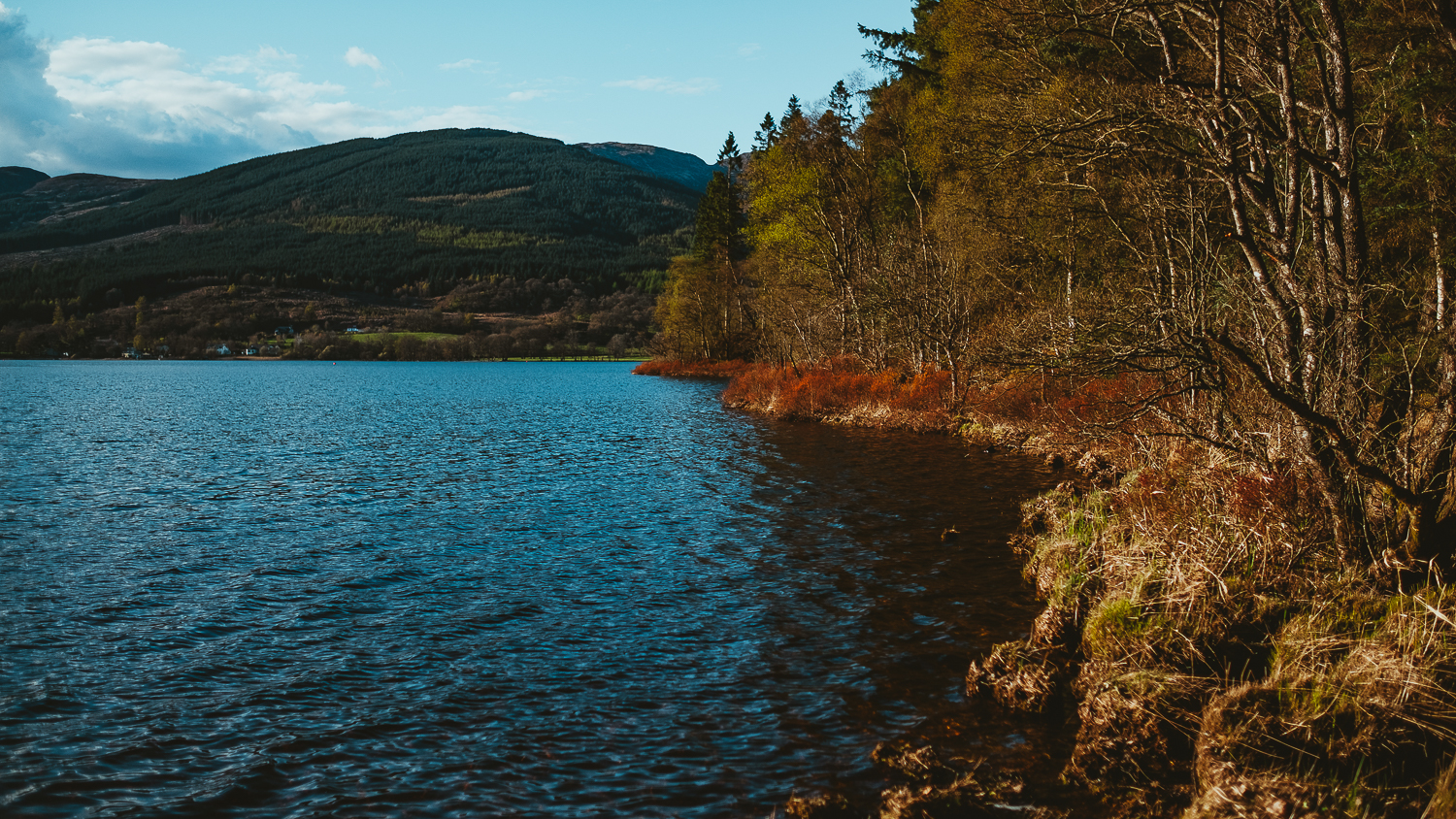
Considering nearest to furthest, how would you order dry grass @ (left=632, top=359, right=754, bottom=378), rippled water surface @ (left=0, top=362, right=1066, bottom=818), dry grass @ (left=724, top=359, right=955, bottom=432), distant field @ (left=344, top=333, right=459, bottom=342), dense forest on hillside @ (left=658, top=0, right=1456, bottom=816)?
dense forest on hillside @ (left=658, top=0, right=1456, bottom=816)
rippled water surface @ (left=0, top=362, right=1066, bottom=818)
dry grass @ (left=724, top=359, right=955, bottom=432)
dry grass @ (left=632, top=359, right=754, bottom=378)
distant field @ (left=344, top=333, right=459, bottom=342)

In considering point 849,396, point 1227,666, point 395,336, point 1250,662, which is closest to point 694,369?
point 849,396

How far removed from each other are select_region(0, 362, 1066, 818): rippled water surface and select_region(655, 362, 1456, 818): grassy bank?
2.87ft

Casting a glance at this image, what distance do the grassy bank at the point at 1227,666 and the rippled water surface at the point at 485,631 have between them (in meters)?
0.88

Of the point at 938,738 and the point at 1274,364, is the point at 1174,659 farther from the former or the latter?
the point at 1274,364

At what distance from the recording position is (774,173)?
4516cm

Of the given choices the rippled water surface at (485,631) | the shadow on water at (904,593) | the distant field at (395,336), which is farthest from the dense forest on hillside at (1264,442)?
the distant field at (395,336)

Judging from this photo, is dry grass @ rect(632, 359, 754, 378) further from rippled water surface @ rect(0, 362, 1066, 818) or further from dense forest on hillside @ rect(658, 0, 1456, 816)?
dense forest on hillside @ rect(658, 0, 1456, 816)

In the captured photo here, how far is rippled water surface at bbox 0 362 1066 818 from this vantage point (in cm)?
698

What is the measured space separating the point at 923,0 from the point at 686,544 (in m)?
40.2

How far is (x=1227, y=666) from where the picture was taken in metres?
7.71

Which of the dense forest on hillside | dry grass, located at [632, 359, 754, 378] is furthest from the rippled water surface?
Answer: dry grass, located at [632, 359, 754, 378]

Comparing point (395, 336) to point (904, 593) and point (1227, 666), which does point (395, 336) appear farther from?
point (1227, 666)

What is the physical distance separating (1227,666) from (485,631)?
28.3 feet

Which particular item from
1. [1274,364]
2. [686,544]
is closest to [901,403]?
[686,544]
